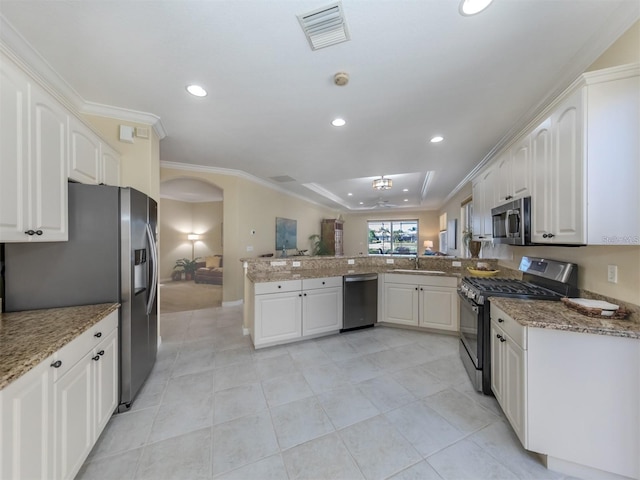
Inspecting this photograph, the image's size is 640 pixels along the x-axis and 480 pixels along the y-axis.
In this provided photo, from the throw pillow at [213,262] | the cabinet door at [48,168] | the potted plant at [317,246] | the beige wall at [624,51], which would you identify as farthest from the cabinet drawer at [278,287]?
the throw pillow at [213,262]

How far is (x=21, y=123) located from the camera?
1.35 meters

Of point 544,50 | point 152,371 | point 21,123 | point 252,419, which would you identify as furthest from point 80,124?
point 544,50

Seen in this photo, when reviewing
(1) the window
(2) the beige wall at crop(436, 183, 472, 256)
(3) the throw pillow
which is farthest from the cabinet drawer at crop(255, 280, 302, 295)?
(1) the window

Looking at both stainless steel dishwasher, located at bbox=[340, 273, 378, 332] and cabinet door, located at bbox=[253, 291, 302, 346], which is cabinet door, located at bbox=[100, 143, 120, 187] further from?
stainless steel dishwasher, located at bbox=[340, 273, 378, 332]

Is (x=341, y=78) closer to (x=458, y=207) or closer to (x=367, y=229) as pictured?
(x=458, y=207)

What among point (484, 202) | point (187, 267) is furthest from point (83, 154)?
point (187, 267)

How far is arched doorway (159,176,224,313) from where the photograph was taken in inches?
274

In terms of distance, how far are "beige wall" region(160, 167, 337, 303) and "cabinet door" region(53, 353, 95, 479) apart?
341 cm

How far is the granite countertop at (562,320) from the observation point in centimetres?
131

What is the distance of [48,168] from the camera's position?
5.07ft

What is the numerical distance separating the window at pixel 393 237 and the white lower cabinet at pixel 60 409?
9.92 m

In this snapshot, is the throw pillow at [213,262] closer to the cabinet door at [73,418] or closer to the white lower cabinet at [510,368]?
the cabinet door at [73,418]

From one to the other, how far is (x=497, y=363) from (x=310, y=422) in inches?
59.8

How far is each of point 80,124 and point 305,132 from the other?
81.7 inches
